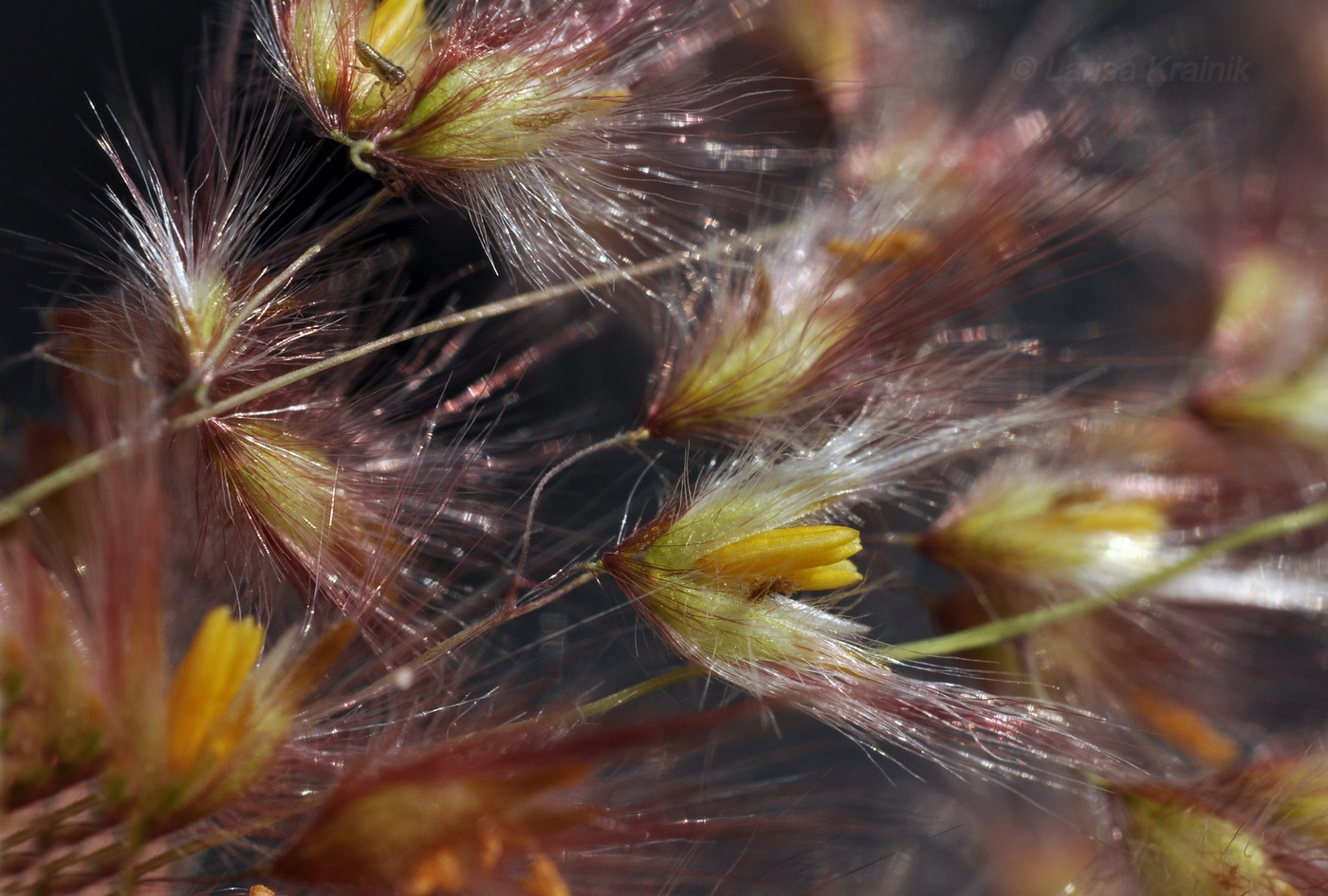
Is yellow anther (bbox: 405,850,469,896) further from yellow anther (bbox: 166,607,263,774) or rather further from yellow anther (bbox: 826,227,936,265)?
yellow anther (bbox: 826,227,936,265)

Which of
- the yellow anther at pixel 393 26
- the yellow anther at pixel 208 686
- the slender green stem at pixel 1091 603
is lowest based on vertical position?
the slender green stem at pixel 1091 603

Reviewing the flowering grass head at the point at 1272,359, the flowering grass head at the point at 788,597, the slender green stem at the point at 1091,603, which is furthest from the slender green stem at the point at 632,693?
the flowering grass head at the point at 1272,359

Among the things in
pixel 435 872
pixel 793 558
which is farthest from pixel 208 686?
pixel 793 558

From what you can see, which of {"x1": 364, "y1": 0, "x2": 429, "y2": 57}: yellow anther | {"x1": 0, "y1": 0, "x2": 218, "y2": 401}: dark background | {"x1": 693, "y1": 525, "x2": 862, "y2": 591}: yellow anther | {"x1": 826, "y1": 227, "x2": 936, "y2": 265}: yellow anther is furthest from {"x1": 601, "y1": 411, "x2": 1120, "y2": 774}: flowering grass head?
{"x1": 0, "y1": 0, "x2": 218, "y2": 401}: dark background

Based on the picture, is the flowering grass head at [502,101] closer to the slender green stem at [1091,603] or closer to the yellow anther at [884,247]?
the yellow anther at [884,247]

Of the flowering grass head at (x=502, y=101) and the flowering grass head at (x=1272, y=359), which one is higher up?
the flowering grass head at (x=502, y=101)

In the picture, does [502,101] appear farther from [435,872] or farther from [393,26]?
[435,872]

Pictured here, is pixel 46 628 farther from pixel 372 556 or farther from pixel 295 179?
pixel 295 179
